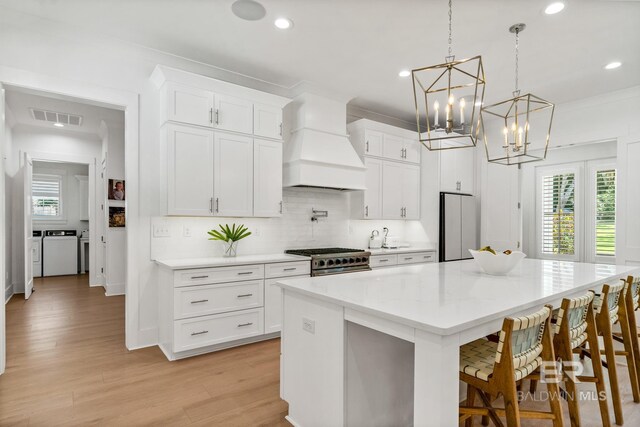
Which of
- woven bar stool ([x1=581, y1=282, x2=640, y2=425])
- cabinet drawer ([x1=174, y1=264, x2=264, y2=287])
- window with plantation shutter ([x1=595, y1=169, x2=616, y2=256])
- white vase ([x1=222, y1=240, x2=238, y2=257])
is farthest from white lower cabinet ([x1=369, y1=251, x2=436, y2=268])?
window with plantation shutter ([x1=595, y1=169, x2=616, y2=256])

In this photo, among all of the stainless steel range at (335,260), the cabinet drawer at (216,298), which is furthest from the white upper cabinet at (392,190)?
the cabinet drawer at (216,298)

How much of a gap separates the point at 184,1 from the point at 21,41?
1.47 m

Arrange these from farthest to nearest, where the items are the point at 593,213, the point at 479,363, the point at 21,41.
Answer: the point at 593,213 → the point at 21,41 → the point at 479,363

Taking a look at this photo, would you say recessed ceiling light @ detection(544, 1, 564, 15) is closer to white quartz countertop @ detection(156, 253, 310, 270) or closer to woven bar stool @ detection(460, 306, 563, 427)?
woven bar stool @ detection(460, 306, 563, 427)

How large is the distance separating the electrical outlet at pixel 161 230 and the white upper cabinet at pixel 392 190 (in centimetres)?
291

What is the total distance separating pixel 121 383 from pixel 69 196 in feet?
24.1

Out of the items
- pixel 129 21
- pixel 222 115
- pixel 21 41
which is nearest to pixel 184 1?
pixel 129 21

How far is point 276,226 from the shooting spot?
443 centimetres

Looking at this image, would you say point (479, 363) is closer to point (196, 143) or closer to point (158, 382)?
point (158, 382)

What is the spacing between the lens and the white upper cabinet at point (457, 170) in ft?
18.2

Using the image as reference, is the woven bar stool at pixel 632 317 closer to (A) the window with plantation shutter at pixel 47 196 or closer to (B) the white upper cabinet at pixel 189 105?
(B) the white upper cabinet at pixel 189 105

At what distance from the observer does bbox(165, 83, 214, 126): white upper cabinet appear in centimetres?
338

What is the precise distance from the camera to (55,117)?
559 centimetres

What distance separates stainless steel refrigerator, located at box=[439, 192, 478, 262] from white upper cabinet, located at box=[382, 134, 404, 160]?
36.6 inches
